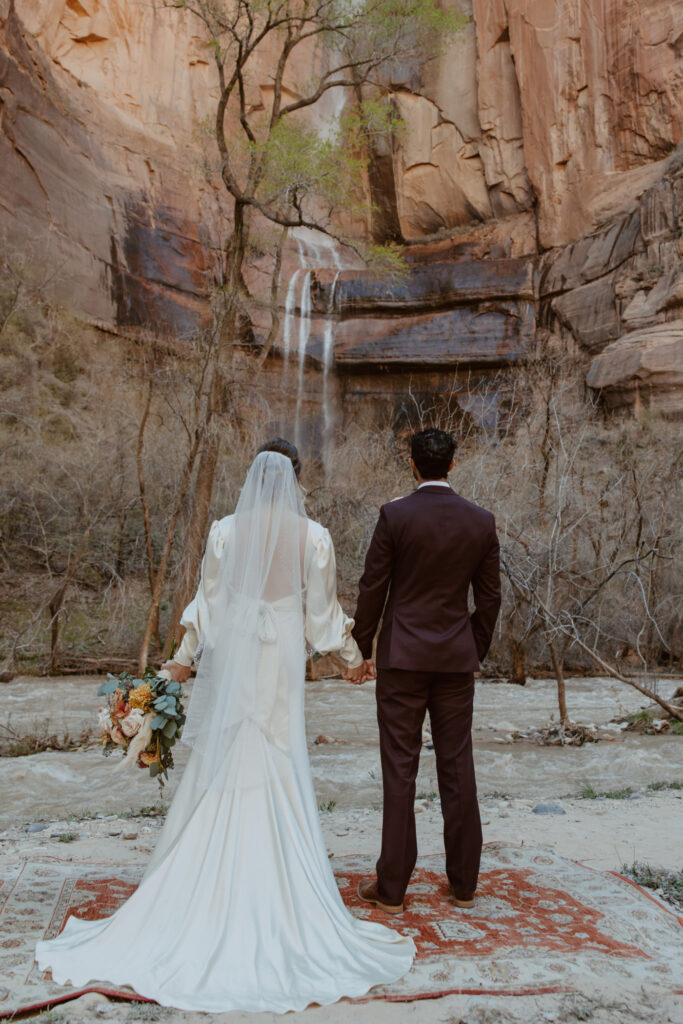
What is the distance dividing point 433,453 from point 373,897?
194 centimetres

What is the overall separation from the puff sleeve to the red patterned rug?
112cm

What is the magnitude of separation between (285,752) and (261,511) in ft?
3.26

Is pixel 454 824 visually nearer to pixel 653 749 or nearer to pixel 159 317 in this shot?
pixel 653 749

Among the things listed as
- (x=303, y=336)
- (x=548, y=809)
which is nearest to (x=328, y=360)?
(x=303, y=336)

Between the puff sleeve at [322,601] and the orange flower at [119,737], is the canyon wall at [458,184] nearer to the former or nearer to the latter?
the puff sleeve at [322,601]

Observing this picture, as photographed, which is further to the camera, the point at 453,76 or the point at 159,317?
the point at 453,76

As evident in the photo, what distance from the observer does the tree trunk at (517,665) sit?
Answer: 12539 millimetres

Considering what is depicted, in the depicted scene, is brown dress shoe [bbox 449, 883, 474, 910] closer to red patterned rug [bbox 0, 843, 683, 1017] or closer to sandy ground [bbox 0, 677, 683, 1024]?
red patterned rug [bbox 0, 843, 683, 1017]

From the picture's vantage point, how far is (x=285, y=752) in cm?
324

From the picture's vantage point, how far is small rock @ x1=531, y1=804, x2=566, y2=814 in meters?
5.51

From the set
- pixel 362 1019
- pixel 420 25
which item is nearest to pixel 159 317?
pixel 420 25

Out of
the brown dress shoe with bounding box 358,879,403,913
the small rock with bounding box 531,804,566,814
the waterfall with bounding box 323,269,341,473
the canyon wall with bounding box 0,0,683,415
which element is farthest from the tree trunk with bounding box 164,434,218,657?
the waterfall with bounding box 323,269,341,473

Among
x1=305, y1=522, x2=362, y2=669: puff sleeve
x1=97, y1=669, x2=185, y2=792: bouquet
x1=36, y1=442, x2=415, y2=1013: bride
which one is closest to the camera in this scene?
x1=36, y1=442, x2=415, y2=1013: bride

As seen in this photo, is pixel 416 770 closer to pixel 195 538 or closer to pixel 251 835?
pixel 251 835
